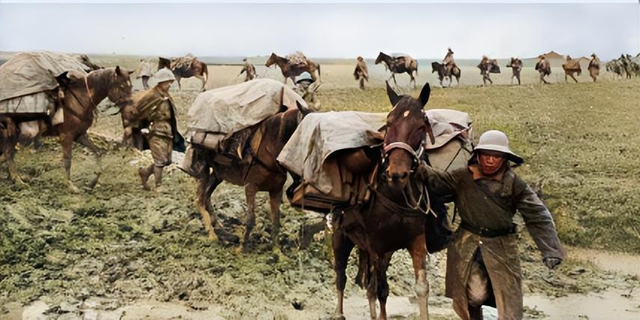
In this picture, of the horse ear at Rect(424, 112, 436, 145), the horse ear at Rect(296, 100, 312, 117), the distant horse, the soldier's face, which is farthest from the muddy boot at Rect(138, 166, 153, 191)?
the distant horse

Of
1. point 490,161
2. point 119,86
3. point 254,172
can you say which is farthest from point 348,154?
point 119,86

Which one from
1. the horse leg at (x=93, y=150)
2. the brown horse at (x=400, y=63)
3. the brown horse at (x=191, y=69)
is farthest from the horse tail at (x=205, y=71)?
the horse leg at (x=93, y=150)

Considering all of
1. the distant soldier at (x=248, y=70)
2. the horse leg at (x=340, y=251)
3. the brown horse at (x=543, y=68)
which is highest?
the brown horse at (x=543, y=68)

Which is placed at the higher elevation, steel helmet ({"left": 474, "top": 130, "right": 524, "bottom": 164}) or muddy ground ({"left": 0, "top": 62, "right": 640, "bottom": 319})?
steel helmet ({"left": 474, "top": 130, "right": 524, "bottom": 164})

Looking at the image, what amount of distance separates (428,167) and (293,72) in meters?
12.2

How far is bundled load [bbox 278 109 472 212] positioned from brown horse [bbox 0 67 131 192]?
4748 millimetres

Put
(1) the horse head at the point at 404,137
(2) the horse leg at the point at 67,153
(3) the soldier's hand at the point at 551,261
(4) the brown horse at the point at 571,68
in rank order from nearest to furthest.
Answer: (3) the soldier's hand at the point at 551,261 → (1) the horse head at the point at 404,137 → (2) the horse leg at the point at 67,153 → (4) the brown horse at the point at 571,68

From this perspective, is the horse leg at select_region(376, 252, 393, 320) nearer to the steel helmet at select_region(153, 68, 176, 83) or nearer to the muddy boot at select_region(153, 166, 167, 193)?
the steel helmet at select_region(153, 68, 176, 83)

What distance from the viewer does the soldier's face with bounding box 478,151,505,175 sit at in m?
4.52

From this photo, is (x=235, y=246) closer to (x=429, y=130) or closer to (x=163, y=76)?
(x=163, y=76)

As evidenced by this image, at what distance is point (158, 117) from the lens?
9.37m

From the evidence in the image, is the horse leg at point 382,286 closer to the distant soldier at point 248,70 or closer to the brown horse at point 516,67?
the distant soldier at point 248,70

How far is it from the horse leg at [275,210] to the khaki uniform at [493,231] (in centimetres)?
385

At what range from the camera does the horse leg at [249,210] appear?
8.37m
